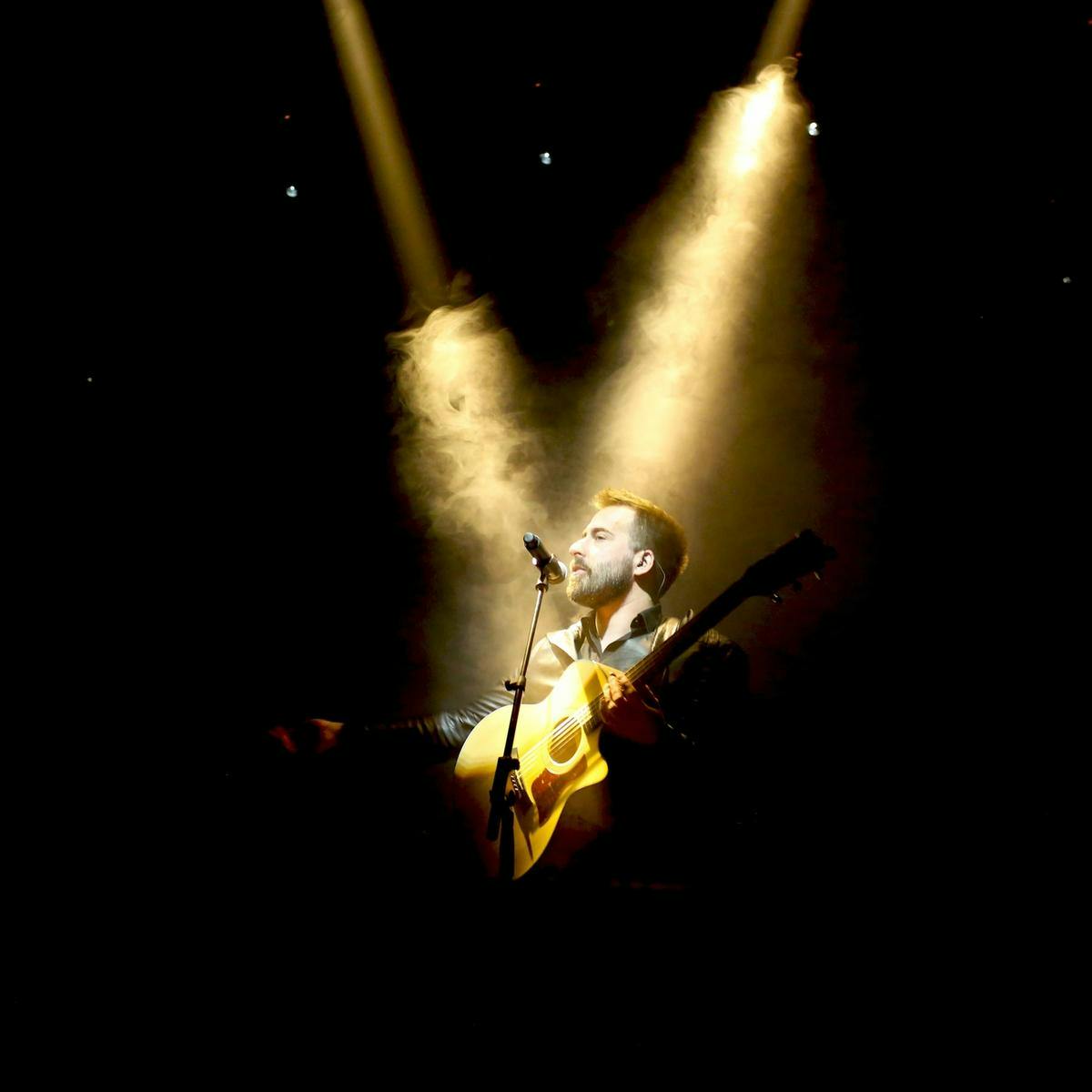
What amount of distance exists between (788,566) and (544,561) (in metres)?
0.94

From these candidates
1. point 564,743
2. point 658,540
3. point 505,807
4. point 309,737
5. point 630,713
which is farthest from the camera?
point 658,540

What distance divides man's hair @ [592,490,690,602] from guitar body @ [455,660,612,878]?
84 centimetres

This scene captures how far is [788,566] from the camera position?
7.25 feet

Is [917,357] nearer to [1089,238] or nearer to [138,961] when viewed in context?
[1089,238]

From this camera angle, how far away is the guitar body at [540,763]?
7.23 ft

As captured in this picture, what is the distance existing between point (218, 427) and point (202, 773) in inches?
87.9

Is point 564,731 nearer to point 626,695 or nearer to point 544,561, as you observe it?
point 626,695

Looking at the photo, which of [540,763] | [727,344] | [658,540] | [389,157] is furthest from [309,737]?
[389,157]

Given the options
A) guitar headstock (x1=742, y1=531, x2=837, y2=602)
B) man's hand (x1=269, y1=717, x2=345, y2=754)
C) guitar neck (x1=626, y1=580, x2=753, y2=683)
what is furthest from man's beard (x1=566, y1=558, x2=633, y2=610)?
man's hand (x1=269, y1=717, x2=345, y2=754)

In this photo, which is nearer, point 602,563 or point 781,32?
point 602,563

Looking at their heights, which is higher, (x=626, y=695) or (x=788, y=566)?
(x=788, y=566)

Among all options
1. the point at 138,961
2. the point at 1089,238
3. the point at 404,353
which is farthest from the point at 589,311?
the point at 138,961

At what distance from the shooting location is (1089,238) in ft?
11.0

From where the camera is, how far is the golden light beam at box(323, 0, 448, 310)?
366 cm
